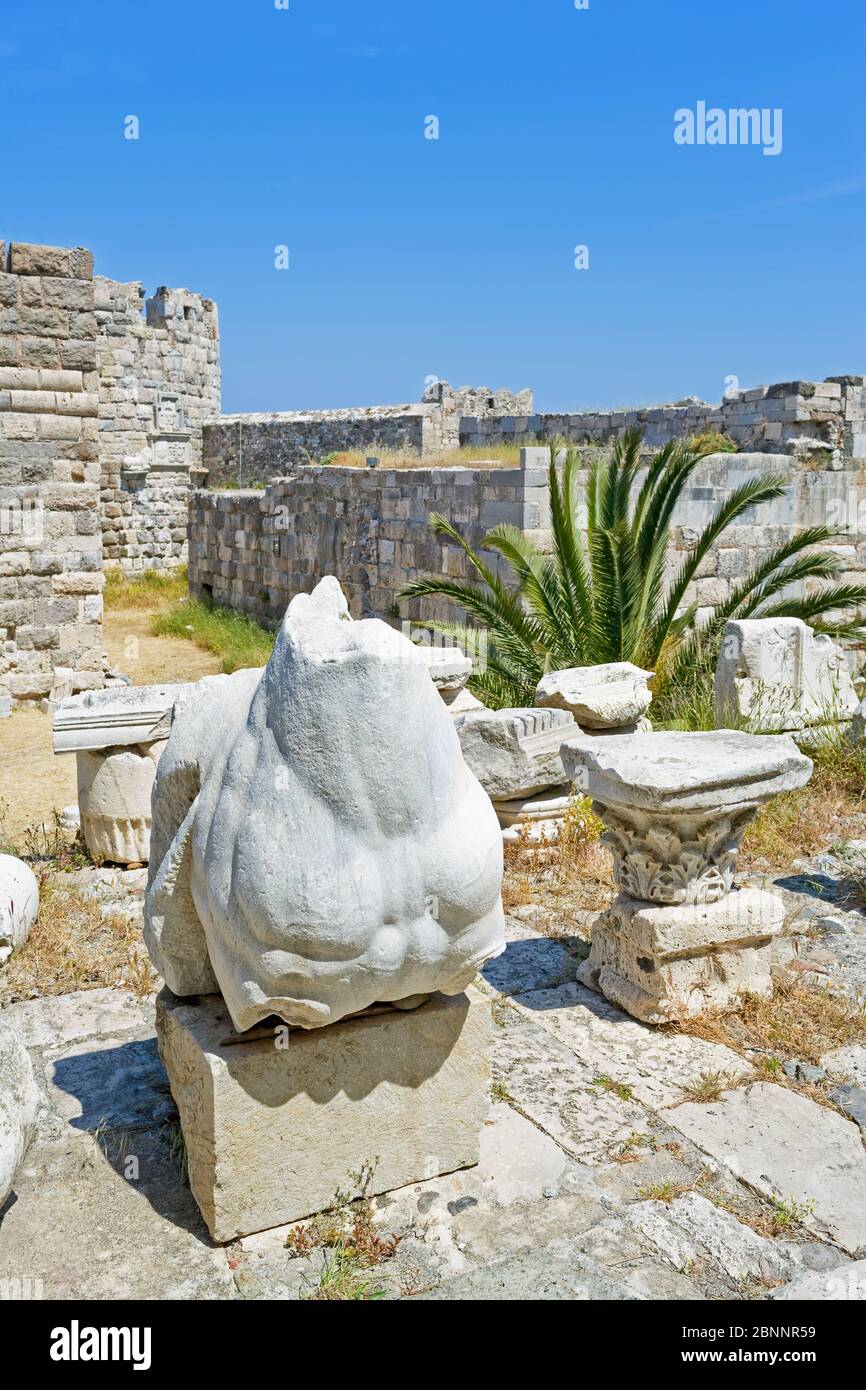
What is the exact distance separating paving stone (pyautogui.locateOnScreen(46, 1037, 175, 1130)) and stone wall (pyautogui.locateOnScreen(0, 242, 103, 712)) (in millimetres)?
5676

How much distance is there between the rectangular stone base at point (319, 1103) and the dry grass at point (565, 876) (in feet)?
6.17

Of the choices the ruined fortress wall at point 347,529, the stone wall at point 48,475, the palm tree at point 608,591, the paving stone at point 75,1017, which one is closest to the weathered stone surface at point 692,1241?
the paving stone at point 75,1017

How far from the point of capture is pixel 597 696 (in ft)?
19.5

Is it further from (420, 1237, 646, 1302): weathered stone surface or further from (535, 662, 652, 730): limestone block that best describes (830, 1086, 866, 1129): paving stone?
(535, 662, 652, 730): limestone block

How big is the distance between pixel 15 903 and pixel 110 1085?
1223 millimetres

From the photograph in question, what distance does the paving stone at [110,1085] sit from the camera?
10.2 ft

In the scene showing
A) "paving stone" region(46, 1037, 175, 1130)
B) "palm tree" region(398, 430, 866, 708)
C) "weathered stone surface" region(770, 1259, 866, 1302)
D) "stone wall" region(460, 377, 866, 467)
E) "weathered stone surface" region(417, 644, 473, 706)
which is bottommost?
"weathered stone surface" region(770, 1259, 866, 1302)

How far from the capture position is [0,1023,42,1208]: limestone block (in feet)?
7.71

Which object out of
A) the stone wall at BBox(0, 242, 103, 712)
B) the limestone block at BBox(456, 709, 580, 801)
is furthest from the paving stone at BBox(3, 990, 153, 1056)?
the stone wall at BBox(0, 242, 103, 712)

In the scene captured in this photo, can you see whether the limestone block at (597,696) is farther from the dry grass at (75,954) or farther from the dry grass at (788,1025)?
the dry grass at (75,954)

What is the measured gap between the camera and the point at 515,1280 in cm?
244

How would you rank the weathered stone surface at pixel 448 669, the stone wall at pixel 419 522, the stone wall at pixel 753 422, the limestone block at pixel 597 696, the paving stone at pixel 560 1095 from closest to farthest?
1. the paving stone at pixel 560 1095
2. the limestone block at pixel 597 696
3. the weathered stone surface at pixel 448 669
4. the stone wall at pixel 419 522
5. the stone wall at pixel 753 422

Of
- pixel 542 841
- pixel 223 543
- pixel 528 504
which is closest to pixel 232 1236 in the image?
pixel 542 841

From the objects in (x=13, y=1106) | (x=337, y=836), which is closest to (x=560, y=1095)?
(x=337, y=836)
